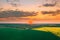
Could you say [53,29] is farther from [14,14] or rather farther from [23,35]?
[14,14]

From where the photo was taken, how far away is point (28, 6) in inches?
71.0

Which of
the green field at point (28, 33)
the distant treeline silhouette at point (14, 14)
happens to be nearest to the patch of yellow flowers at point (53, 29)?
the green field at point (28, 33)

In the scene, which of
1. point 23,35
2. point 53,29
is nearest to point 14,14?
point 23,35

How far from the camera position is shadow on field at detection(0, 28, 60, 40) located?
1.72 metres

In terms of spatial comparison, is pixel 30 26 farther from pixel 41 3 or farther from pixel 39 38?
pixel 41 3

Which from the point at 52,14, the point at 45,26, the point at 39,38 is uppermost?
the point at 52,14

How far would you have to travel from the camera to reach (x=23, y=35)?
67.8 inches

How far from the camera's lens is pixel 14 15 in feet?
5.91

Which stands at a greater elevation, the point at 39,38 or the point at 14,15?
the point at 14,15

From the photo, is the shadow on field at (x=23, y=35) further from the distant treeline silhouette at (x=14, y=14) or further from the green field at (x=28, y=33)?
the distant treeline silhouette at (x=14, y=14)

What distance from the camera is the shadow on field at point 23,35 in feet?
5.64

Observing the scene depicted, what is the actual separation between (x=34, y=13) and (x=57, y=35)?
417mm

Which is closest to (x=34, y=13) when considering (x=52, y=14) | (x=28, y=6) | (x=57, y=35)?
(x=28, y=6)

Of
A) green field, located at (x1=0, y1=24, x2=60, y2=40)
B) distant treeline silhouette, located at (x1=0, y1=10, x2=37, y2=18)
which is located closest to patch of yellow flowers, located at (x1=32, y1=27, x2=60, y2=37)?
green field, located at (x1=0, y1=24, x2=60, y2=40)
